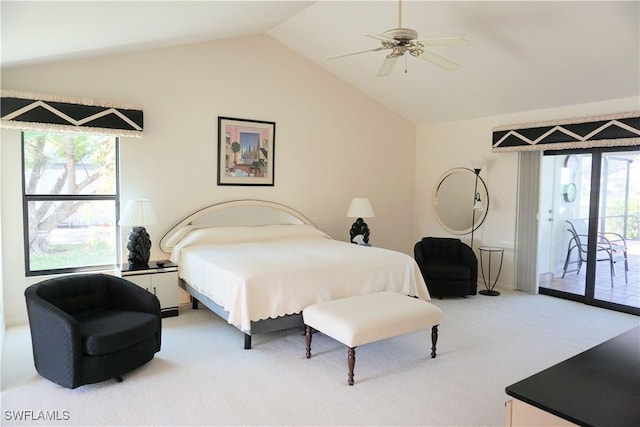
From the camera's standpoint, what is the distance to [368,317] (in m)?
3.23

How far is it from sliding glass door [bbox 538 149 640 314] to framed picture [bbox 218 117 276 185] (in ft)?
11.8

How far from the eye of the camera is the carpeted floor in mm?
2678

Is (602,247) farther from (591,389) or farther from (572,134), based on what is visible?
(591,389)

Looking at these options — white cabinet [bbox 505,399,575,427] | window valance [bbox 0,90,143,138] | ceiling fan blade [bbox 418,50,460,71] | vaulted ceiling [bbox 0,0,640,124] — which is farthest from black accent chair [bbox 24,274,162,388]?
ceiling fan blade [bbox 418,50,460,71]

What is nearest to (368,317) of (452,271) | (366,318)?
(366,318)

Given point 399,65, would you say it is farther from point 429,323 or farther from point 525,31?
point 429,323

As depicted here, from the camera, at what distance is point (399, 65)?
17.9 ft

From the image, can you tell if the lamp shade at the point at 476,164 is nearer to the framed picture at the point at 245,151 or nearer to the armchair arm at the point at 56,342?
the framed picture at the point at 245,151

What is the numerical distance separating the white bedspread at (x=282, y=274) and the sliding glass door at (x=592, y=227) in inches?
92.0

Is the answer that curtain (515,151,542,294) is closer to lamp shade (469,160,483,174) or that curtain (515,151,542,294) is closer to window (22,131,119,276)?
lamp shade (469,160,483,174)

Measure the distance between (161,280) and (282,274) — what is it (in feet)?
5.31

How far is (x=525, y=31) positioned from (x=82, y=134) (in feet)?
14.9

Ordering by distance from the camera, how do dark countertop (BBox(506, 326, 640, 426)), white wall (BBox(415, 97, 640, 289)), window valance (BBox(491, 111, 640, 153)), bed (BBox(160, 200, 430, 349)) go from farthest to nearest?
white wall (BBox(415, 97, 640, 289))
window valance (BBox(491, 111, 640, 153))
bed (BBox(160, 200, 430, 349))
dark countertop (BBox(506, 326, 640, 426))

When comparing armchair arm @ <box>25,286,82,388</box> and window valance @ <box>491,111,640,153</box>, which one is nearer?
armchair arm @ <box>25,286,82,388</box>
